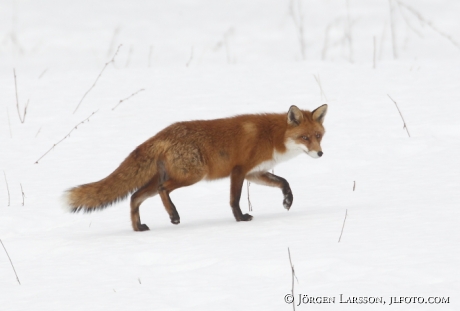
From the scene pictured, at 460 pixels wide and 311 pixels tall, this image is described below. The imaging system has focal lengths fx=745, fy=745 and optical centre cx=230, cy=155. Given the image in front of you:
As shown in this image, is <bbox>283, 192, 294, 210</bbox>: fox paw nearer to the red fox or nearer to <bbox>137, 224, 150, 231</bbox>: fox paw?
the red fox

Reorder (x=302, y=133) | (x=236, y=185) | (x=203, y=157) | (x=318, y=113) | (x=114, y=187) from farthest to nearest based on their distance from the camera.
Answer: (x=318, y=113) < (x=302, y=133) < (x=236, y=185) < (x=203, y=157) < (x=114, y=187)

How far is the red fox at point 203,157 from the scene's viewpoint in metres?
6.26

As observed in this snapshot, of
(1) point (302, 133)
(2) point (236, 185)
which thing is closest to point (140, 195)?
(2) point (236, 185)

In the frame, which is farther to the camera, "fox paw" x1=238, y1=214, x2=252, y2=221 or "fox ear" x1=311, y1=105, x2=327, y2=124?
"fox ear" x1=311, y1=105, x2=327, y2=124

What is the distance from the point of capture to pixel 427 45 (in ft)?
58.3

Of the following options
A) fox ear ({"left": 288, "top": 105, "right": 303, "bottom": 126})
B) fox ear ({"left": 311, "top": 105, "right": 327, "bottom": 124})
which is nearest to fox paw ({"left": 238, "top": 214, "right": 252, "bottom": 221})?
fox ear ({"left": 288, "top": 105, "right": 303, "bottom": 126})

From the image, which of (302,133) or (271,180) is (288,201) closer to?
(271,180)

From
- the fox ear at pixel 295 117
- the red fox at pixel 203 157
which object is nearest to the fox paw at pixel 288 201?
the red fox at pixel 203 157

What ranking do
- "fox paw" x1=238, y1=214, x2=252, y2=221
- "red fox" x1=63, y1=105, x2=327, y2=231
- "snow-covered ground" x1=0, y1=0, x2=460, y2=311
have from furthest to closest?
"fox paw" x1=238, y1=214, x2=252, y2=221, "red fox" x1=63, y1=105, x2=327, y2=231, "snow-covered ground" x1=0, y1=0, x2=460, y2=311

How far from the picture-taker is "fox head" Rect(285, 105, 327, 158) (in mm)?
6637

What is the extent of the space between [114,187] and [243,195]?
6.47 feet

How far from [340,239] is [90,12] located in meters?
20.9

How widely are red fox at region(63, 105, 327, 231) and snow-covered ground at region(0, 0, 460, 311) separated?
0.31m

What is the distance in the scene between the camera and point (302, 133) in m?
6.67
